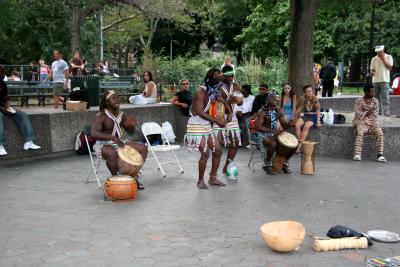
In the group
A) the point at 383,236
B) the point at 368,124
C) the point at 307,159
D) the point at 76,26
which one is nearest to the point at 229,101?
the point at 307,159

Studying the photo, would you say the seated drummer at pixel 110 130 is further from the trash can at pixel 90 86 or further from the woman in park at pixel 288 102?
the trash can at pixel 90 86

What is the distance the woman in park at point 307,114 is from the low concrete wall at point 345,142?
277mm

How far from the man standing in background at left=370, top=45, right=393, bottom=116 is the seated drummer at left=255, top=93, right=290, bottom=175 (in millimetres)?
5448

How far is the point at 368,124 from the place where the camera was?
10.6 meters

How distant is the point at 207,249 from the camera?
17.5 ft

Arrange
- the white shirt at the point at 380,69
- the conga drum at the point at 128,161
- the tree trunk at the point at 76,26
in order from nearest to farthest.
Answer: the conga drum at the point at 128,161 → the white shirt at the point at 380,69 → the tree trunk at the point at 76,26

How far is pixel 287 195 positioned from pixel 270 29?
2841 cm

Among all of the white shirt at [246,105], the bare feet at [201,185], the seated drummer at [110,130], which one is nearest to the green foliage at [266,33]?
the white shirt at [246,105]

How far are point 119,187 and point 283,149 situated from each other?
123 inches

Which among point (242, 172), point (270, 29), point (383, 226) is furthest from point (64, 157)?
point (270, 29)

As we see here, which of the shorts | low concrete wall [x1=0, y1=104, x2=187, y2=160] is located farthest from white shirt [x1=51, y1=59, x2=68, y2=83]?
low concrete wall [x1=0, y1=104, x2=187, y2=160]

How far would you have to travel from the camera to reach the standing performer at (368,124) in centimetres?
1053

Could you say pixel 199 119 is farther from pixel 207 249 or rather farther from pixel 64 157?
pixel 64 157

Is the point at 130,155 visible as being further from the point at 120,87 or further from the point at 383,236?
the point at 120,87
